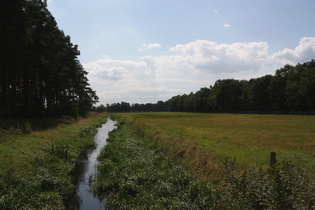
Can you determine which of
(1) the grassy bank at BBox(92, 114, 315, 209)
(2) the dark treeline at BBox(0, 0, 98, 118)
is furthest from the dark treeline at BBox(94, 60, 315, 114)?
(1) the grassy bank at BBox(92, 114, 315, 209)

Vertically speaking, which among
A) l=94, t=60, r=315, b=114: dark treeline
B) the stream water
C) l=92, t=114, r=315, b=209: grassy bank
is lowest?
the stream water

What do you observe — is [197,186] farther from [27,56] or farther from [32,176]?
[27,56]

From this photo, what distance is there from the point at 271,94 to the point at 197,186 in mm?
107634

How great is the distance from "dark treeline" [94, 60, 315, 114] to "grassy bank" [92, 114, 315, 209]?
294ft

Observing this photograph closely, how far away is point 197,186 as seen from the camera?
9.56 meters

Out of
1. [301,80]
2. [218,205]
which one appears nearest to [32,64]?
[218,205]

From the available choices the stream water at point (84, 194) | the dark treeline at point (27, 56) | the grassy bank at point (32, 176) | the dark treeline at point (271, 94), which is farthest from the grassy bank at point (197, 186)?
the dark treeline at point (271, 94)

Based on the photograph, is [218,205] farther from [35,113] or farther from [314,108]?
[314,108]

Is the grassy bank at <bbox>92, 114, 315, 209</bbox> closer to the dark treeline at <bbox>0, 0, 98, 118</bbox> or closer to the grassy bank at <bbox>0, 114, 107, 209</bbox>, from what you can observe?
the grassy bank at <bbox>0, 114, 107, 209</bbox>

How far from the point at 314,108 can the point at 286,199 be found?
9675 centimetres

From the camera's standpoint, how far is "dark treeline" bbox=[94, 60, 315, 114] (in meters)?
87.9

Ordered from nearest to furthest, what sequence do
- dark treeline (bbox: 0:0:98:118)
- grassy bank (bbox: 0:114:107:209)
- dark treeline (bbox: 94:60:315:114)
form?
grassy bank (bbox: 0:114:107:209)
dark treeline (bbox: 0:0:98:118)
dark treeline (bbox: 94:60:315:114)

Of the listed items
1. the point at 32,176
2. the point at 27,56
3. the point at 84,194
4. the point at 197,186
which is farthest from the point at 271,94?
the point at 32,176

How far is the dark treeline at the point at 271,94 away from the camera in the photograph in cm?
8794
